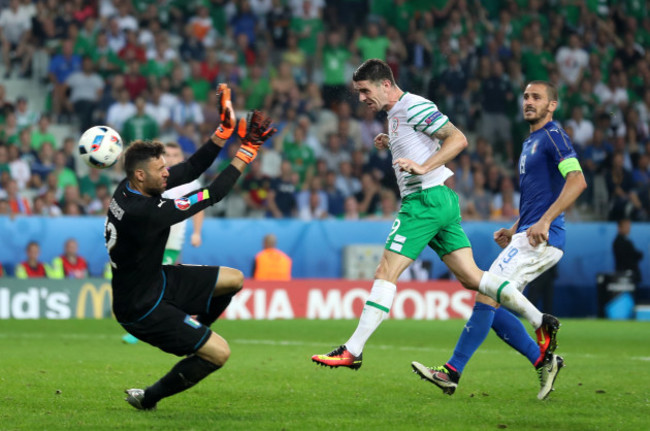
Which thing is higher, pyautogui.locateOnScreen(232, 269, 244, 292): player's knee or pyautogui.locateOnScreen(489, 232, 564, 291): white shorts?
pyautogui.locateOnScreen(489, 232, 564, 291): white shorts

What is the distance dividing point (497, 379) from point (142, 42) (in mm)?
14482

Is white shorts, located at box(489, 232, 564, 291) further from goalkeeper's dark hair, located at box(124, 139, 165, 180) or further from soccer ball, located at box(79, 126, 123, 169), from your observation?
soccer ball, located at box(79, 126, 123, 169)

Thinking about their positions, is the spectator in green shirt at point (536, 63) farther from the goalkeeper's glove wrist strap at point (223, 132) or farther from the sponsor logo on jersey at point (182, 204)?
the sponsor logo on jersey at point (182, 204)

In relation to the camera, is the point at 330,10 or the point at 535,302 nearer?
the point at 535,302

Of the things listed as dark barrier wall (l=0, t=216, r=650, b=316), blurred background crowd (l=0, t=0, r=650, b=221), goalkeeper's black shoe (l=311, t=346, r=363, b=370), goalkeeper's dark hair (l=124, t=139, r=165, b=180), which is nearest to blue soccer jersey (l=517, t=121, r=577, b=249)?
goalkeeper's black shoe (l=311, t=346, r=363, b=370)

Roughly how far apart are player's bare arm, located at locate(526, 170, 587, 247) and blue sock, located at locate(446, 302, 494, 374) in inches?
28.1

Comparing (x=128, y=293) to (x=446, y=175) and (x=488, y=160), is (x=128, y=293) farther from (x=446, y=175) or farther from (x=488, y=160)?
(x=488, y=160)

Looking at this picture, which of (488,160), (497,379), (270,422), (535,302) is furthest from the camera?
(488,160)

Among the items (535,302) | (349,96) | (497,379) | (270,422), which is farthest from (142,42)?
(270,422)

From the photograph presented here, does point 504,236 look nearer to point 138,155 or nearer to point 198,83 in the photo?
point 138,155

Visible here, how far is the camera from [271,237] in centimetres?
1838

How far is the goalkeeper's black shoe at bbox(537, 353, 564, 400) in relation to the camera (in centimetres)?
784

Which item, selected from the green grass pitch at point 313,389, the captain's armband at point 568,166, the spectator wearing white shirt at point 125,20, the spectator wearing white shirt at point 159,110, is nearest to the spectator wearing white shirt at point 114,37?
the spectator wearing white shirt at point 125,20

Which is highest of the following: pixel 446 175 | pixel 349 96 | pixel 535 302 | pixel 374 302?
pixel 349 96
